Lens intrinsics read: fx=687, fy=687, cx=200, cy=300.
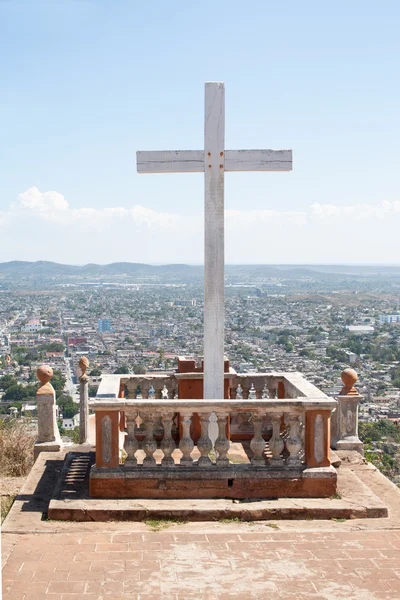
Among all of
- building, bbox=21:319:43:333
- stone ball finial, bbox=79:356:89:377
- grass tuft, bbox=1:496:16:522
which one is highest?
stone ball finial, bbox=79:356:89:377

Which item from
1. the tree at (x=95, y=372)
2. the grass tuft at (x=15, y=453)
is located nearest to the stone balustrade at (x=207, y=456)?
the grass tuft at (x=15, y=453)

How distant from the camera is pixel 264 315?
71688 millimetres

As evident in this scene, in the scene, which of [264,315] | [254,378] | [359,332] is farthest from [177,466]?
[264,315]

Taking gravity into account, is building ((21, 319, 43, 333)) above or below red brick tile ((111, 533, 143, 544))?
below

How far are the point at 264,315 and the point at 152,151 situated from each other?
214 feet

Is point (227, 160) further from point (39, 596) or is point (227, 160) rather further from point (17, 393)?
point (17, 393)

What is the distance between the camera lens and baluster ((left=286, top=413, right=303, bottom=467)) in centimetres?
598

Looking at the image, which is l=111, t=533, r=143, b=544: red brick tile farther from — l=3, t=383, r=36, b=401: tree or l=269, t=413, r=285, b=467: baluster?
l=3, t=383, r=36, b=401: tree

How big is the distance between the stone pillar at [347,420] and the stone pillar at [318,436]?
1.66 m

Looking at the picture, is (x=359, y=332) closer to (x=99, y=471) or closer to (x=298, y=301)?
(x=298, y=301)

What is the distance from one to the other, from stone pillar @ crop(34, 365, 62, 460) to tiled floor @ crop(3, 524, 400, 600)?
2330 mm

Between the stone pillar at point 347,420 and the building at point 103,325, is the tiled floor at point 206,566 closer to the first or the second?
the stone pillar at point 347,420

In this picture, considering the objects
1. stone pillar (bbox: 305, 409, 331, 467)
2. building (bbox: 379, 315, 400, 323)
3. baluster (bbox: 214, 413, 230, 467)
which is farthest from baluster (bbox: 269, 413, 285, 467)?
building (bbox: 379, 315, 400, 323)

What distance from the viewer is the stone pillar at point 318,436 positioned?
599cm
